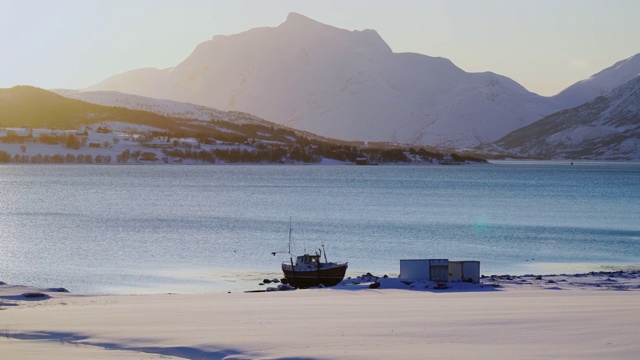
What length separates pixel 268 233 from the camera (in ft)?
266

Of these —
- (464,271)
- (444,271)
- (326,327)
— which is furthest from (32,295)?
(464,271)

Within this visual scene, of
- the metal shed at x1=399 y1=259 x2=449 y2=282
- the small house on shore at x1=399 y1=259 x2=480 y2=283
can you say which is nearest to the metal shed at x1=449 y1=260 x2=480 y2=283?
the small house on shore at x1=399 y1=259 x2=480 y2=283

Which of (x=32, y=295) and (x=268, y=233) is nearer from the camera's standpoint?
(x=32, y=295)

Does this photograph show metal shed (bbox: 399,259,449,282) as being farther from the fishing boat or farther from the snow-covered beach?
the snow-covered beach

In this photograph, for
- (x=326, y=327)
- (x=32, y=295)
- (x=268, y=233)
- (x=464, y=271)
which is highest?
(x=326, y=327)

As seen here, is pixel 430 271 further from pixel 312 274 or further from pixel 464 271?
pixel 312 274

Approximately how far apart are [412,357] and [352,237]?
187 ft

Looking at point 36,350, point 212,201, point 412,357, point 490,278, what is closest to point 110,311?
point 36,350

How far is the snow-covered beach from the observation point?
68.8ft

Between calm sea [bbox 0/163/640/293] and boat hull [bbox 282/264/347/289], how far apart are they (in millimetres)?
1862

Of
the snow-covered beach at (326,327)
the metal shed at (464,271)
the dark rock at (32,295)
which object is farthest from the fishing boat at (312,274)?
the dark rock at (32,295)

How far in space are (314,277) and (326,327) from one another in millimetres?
21318

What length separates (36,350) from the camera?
21.3m

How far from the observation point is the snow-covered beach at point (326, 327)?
21.0 m
